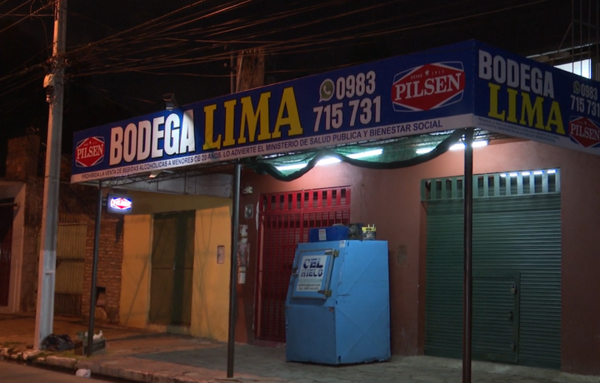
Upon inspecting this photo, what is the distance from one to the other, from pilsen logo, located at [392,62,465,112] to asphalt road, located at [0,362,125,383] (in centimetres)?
671

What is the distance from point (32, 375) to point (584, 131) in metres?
9.17

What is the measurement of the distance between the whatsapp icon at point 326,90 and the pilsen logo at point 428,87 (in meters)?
→ 1.05

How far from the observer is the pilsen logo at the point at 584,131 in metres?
8.61

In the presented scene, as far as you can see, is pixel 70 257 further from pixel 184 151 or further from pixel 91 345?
pixel 184 151

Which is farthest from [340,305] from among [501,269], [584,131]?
[584,131]

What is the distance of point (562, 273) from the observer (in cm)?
984

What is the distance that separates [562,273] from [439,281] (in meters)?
2.12

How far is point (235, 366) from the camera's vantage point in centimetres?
1120

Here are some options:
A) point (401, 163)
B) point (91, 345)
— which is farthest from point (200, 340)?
point (401, 163)

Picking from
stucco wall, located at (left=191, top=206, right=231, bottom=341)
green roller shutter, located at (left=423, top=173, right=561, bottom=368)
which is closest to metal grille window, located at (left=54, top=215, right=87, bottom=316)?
stucco wall, located at (left=191, top=206, right=231, bottom=341)

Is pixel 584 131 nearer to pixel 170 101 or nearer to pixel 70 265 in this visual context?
pixel 170 101

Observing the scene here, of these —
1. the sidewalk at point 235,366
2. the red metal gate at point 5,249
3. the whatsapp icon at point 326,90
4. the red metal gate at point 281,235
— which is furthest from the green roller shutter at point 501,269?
the red metal gate at point 5,249

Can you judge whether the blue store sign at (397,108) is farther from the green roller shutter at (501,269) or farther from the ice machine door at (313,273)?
the ice machine door at (313,273)

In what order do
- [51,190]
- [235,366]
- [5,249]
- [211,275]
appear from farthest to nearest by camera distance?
[5,249]
[211,275]
[51,190]
[235,366]
